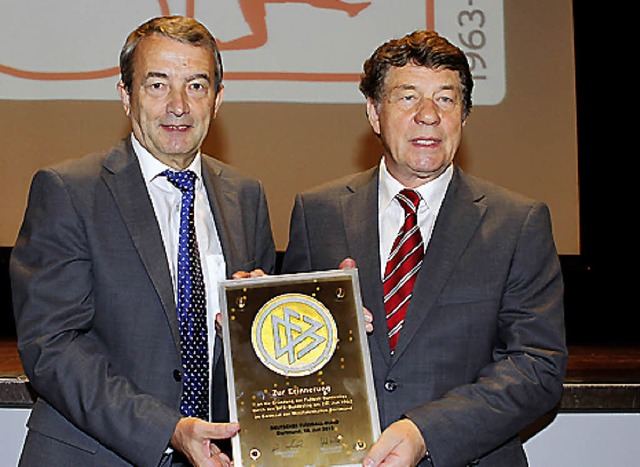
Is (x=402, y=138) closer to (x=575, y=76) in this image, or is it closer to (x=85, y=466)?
(x=85, y=466)

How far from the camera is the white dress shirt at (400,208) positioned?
2273mm

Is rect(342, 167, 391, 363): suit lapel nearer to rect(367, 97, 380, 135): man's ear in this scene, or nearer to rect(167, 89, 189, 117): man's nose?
rect(367, 97, 380, 135): man's ear

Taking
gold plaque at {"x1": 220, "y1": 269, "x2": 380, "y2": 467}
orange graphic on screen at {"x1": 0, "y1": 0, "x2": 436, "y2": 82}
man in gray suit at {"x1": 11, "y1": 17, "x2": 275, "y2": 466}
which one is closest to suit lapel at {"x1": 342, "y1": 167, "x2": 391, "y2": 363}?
gold plaque at {"x1": 220, "y1": 269, "x2": 380, "y2": 467}

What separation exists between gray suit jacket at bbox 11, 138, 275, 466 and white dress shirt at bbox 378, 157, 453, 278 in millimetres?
518

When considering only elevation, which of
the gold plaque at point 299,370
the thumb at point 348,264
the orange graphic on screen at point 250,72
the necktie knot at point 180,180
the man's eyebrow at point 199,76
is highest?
the orange graphic on screen at point 250,72

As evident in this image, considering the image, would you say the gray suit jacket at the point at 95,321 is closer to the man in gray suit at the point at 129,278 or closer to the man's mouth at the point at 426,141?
the man in gray suit at the point at 129,278

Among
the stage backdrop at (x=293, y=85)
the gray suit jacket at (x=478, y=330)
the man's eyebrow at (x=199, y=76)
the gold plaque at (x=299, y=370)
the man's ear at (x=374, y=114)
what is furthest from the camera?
the stage backdrop at (x=293, y=85)

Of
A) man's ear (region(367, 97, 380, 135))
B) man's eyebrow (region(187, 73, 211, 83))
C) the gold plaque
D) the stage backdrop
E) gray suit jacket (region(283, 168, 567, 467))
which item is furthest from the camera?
the stage backdrop

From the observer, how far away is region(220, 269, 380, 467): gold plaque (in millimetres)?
1972

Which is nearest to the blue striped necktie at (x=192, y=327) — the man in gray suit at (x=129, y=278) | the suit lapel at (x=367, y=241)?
the man in gray suit at (x=129, y=278)

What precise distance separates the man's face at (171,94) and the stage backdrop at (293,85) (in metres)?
1.52

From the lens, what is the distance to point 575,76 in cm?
395

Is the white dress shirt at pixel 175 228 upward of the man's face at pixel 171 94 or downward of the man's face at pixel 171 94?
downward

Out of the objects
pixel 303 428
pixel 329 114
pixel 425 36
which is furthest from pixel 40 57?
pixel 303 428
